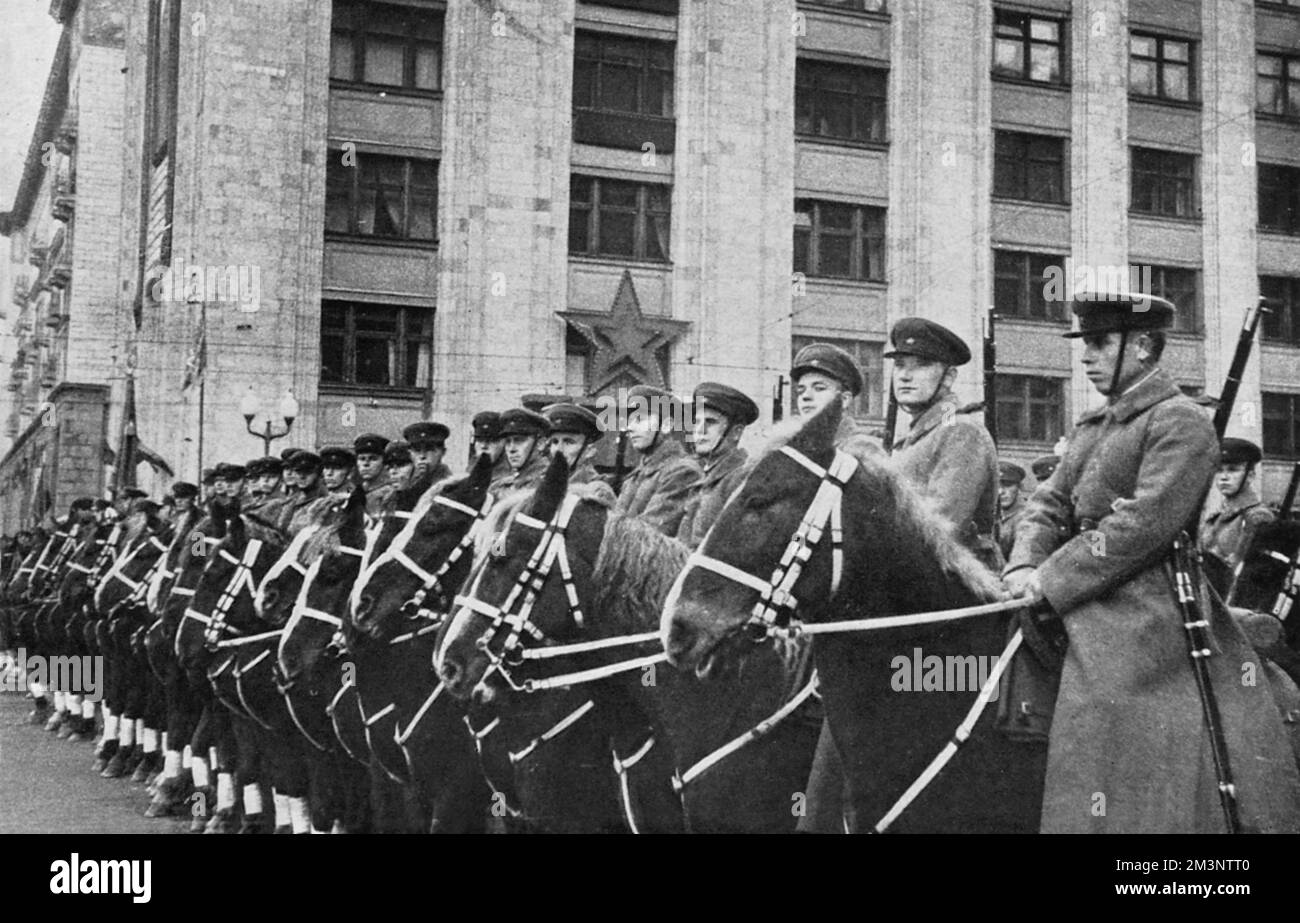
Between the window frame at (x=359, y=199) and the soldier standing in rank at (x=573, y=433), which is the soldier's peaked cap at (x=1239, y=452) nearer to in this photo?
the soldier standing in rank at (x=573, y=433)

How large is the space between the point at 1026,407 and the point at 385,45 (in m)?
10.6

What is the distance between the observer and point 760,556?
4734 mm

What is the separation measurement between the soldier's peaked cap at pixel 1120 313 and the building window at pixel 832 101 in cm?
1700

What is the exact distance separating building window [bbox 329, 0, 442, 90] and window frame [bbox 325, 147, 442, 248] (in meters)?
0.99

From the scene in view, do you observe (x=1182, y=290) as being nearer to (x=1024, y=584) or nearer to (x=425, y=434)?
(x=425, y=434)

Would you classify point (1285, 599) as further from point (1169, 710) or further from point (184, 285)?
point (184, 285)

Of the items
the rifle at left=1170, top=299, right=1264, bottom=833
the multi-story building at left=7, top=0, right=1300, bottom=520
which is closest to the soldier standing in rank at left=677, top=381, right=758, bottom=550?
the rifle at left=1170, top=299, right=1264, bottom=833

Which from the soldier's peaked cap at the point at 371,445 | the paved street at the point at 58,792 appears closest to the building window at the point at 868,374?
the soldier's peaked cap at the point at 371,445

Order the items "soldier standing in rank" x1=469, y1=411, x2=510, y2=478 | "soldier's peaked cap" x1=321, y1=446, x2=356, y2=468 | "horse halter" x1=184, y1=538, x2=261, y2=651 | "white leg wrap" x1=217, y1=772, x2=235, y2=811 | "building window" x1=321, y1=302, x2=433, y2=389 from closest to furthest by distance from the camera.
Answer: "soldier standing in rank" x1=469, y1=411, x2=510, y2=478 → "horse halter" x1=184, y1=538, x2=261, y2=651 → "white leg wrap" x1=217, y1=772, x2=235, y2=811 → "soldier's peaked cap" x1=321, y1=446, x2=356, y2=468 → "building window" x1=321, y1=302, x2=433, y2=389

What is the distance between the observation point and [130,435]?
19281 millimetres

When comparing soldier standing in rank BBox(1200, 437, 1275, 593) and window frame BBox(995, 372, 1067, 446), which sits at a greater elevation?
window frame BBox(995, 372, 1067, 446)

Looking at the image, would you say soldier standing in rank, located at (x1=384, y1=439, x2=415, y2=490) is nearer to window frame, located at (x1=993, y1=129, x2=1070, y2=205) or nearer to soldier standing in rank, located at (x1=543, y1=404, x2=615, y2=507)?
soldier standing in rank, located at (x1=543, y1=404, x2=615, y2=507)

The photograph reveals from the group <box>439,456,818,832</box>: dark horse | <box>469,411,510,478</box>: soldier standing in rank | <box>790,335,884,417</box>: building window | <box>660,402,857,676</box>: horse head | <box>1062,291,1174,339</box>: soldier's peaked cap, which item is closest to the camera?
<box>660,402,857,676</box>: horse head

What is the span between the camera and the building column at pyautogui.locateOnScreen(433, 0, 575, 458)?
56.5ft
